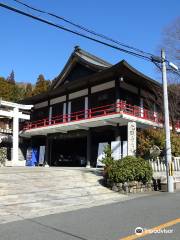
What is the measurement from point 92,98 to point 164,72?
13.3 m

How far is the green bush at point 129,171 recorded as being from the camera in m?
15.1

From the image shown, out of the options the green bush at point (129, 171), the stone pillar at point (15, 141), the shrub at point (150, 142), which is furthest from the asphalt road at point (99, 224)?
the stone pillar at point (15, 141)

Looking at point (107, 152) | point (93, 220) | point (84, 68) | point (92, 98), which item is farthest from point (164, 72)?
point (84, 68)

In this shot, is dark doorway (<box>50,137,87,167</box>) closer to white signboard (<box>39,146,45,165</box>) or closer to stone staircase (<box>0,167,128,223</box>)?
white signboard (<box>39,146,45,165</box>)

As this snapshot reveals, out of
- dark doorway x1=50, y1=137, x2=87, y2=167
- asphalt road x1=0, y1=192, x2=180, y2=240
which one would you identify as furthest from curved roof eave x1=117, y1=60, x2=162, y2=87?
asphalt road x1=0, y1=192, x2=180, y2=240

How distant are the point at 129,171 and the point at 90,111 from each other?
41.5 feet

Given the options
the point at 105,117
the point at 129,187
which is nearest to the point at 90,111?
the point at 105,117

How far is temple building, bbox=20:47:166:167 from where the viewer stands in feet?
84.5

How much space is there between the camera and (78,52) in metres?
31.7

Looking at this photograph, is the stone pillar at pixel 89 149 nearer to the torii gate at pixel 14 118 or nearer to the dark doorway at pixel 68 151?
the dark doorway at pixel 68 151

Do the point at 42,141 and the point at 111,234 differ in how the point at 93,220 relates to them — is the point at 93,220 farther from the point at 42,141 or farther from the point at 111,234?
the point at 42,141

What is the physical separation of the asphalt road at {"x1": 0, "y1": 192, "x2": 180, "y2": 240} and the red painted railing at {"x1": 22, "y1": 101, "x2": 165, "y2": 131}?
49.3ft

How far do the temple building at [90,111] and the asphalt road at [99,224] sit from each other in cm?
1192

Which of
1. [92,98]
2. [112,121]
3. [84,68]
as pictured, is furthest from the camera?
[84,68]
